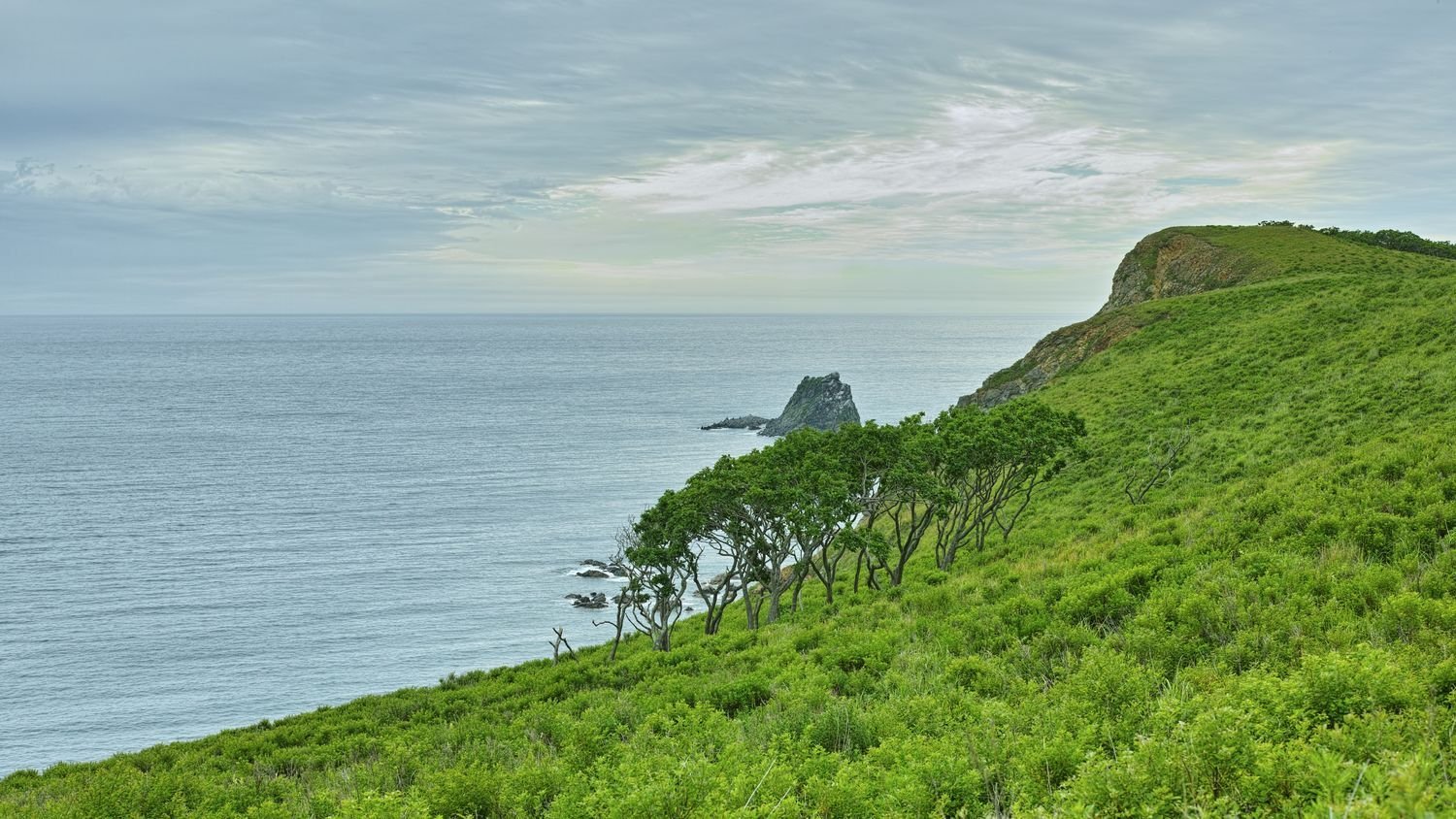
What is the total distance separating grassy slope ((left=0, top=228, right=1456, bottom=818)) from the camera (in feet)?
22.7

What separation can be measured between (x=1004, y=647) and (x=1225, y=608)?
3500 millimetres

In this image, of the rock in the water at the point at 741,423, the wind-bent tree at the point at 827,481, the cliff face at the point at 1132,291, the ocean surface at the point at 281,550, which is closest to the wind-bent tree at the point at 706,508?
the wind-bent tree at the point at 827,481

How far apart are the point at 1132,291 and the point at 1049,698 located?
81.7m

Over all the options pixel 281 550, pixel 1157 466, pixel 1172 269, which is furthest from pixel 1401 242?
pixel 281 550

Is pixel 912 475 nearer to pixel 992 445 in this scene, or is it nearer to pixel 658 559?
pixel 992 445

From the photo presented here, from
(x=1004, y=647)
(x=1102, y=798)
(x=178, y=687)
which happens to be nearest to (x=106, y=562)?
(x=178, y=687)

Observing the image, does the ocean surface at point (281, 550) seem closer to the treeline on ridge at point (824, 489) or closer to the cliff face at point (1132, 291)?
the treeline on ridge at point (824, 489)

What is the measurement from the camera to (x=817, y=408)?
122750 mm

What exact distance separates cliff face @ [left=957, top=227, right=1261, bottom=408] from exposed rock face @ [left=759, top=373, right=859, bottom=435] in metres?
45.0

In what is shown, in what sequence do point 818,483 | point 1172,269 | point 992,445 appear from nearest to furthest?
point 818,483, point 992,445, point 1172,269

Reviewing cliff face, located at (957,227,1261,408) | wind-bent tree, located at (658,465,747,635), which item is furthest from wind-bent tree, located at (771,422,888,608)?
cliff face, located at (957,227,1261,408)

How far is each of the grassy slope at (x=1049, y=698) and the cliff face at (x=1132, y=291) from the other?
33944mm

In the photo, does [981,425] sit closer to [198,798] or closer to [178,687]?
[198,798]

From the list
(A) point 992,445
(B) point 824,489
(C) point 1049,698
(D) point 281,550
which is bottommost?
(C) point 1049,698
